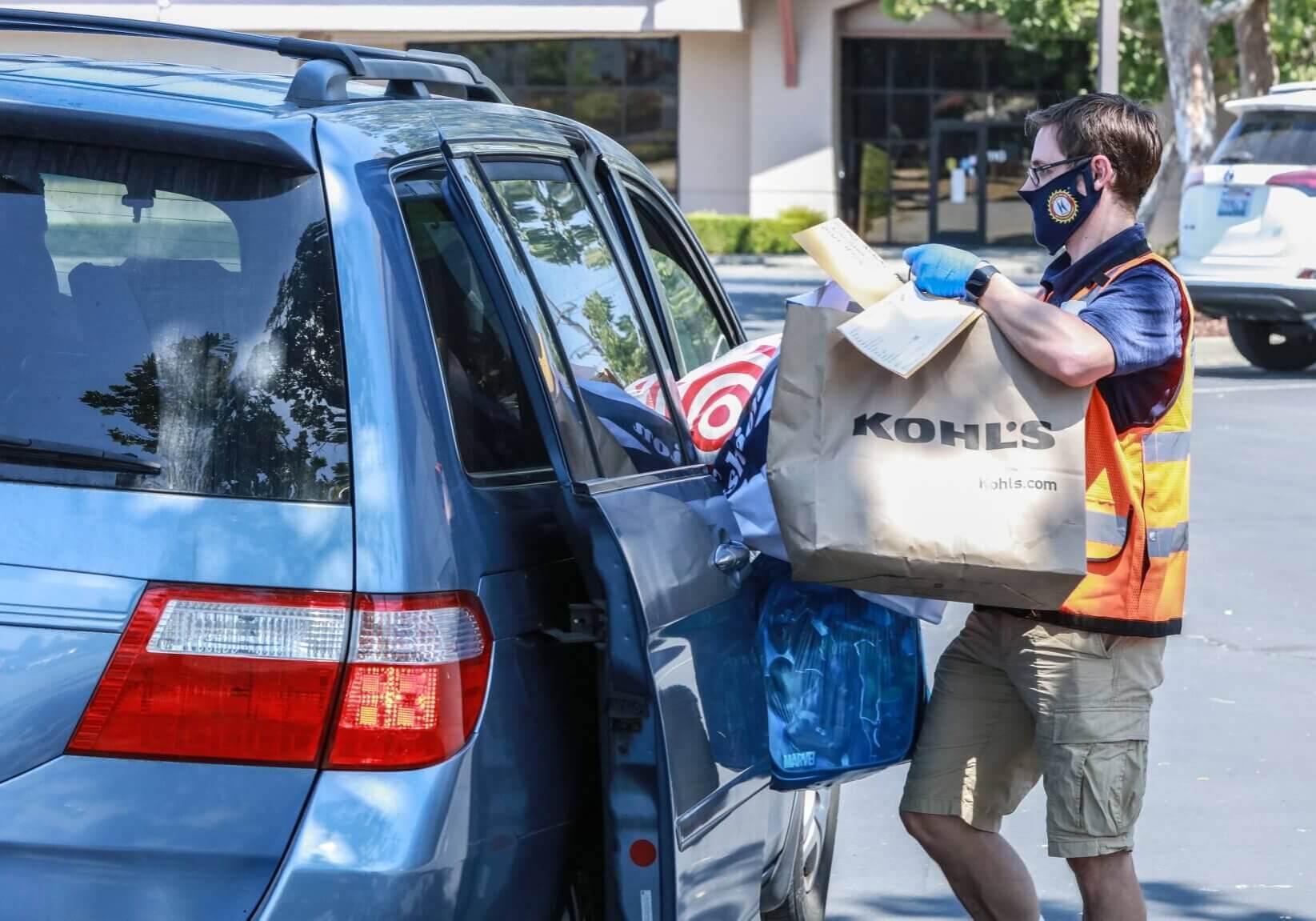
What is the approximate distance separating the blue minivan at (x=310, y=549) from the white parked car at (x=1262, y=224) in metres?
13.7

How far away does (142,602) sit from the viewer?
229cm

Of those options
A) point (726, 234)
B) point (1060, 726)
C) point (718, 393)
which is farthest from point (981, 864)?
point (726, 234)

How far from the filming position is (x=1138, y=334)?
10.8 ft

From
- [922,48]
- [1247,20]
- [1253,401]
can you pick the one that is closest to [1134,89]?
[1247,20]

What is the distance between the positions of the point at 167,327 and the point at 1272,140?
15275mm

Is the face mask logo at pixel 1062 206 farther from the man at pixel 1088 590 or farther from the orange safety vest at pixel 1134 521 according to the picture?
the orange safety vest at pixel 1134 521

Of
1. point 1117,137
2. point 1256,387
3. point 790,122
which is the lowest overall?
point 1256,387

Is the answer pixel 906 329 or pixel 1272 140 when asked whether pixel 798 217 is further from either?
pixel 906 329

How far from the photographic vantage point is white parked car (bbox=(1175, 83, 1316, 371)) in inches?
606

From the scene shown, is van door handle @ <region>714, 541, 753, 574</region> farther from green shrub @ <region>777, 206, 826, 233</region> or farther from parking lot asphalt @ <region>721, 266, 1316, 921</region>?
green shrub @ <region>777, 206, 826, 233</region>

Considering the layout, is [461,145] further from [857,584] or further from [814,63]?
[814,63]

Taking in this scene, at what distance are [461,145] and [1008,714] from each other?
162cm

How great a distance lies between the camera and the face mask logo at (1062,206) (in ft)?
11.6

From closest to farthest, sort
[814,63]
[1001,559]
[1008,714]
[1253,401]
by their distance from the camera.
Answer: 1. [1001,559]
2. [1008,714]
3. [1253,401]
4. [814,63]
